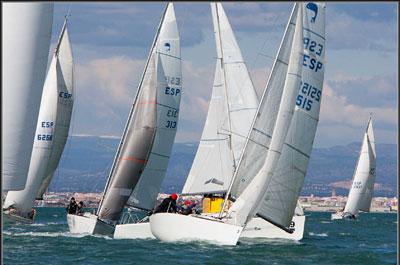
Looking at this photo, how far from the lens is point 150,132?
1441 inches

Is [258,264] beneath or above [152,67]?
beneath

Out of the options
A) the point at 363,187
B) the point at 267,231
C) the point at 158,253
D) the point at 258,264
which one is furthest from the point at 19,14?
the point at 363,187

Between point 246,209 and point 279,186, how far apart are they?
5.56 feet

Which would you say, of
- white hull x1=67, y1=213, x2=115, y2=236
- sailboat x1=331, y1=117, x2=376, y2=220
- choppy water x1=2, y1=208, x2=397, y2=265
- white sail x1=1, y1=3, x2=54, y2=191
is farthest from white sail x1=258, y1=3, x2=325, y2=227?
sailboat x1=331, y1=117, x2=376, y2=220

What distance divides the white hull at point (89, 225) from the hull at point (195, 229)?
397 cm

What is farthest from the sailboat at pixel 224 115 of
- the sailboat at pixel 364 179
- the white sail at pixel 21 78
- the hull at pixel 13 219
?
the sailboat at pixel 364 179

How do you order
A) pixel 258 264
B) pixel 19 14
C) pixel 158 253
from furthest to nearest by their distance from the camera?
pixel 158 253, pixel 258 264, pixel 19 14

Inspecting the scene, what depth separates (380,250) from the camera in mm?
35594

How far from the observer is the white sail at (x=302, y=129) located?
30344 mm

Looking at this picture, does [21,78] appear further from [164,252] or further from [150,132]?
[150,132]

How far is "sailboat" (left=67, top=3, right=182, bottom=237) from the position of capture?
119ft

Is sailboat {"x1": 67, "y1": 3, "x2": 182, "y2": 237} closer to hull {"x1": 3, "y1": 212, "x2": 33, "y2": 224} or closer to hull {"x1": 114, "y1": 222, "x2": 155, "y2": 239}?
hull {"x1": 114, "y1": 222, "x2": 155, "y2": 239}

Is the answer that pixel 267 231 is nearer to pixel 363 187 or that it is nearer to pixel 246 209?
pixel 246 209

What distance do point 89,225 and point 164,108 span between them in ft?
17.7
